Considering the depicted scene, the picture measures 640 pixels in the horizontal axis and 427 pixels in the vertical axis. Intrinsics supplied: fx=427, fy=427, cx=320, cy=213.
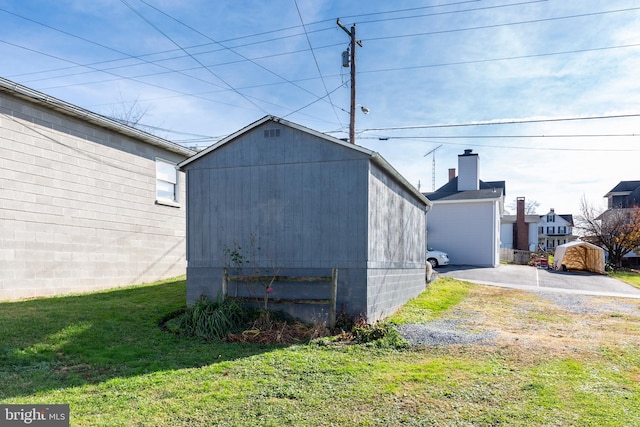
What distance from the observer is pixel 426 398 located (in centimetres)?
475

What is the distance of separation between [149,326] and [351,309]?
153 inches

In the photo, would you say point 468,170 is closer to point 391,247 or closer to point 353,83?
point 353,83

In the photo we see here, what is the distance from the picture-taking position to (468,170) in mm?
26797

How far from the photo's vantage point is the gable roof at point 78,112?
31.0 feet

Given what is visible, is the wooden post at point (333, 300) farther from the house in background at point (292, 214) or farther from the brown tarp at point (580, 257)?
the brown tarp at point (580, 257)

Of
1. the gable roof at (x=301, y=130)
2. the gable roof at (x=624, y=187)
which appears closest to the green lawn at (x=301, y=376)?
the gable roof at (x=301, y=130)

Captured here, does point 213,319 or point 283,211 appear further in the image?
point 283,211

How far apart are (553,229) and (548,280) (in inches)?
1881

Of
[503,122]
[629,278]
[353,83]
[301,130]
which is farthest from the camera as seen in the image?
[629,278]

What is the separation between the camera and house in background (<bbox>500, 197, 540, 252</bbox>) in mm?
35625

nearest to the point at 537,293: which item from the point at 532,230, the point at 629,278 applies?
the point at 629,278

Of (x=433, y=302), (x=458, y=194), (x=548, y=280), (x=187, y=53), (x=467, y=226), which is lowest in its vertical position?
(x=548, y=280)

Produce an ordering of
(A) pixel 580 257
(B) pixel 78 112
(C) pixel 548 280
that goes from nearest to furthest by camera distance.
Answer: (B) pixel 78 112 → (C) pixel 548 280 → (A) pixel 580 257

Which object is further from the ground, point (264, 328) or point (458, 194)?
point (458, 194)
